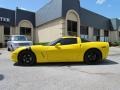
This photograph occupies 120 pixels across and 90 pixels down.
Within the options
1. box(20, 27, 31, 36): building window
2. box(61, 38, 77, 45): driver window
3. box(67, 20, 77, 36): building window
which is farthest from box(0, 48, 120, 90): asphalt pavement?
box(20, 27, 31, 36): building window

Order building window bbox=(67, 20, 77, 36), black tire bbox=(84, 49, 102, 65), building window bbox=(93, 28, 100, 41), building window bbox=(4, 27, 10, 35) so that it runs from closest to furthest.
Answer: black tire bbox=(84, 49, 102, 65) < building window bbox=(67, 20, 77, 36) < building window bbox=(4, 27, 10, 35) < building window bbox=(93, 28, 100, 41)

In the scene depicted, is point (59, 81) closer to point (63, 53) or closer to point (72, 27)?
point (63, 53)

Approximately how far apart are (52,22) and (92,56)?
1996cm

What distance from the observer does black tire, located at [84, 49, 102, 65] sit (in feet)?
34.1

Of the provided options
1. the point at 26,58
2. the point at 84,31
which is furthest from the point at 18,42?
the point at 84,31

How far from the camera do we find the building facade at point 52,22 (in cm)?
2811

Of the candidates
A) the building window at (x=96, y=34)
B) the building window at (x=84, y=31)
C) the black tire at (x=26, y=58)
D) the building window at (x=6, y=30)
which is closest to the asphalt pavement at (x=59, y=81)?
the black tire at (x=26, y=58)

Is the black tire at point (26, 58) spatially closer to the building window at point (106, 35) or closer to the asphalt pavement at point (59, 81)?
the asphalt pavement at point (59, 81)

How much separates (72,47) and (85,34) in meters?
26.4

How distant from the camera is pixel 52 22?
29875mm

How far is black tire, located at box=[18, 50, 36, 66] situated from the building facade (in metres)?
17.5

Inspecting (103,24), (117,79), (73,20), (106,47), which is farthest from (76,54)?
(103,24)

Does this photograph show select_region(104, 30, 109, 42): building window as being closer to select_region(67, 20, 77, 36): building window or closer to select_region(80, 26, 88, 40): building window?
select_region(80, 26, 88, 40): building window

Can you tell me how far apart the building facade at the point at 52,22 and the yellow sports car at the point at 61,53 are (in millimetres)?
17196
